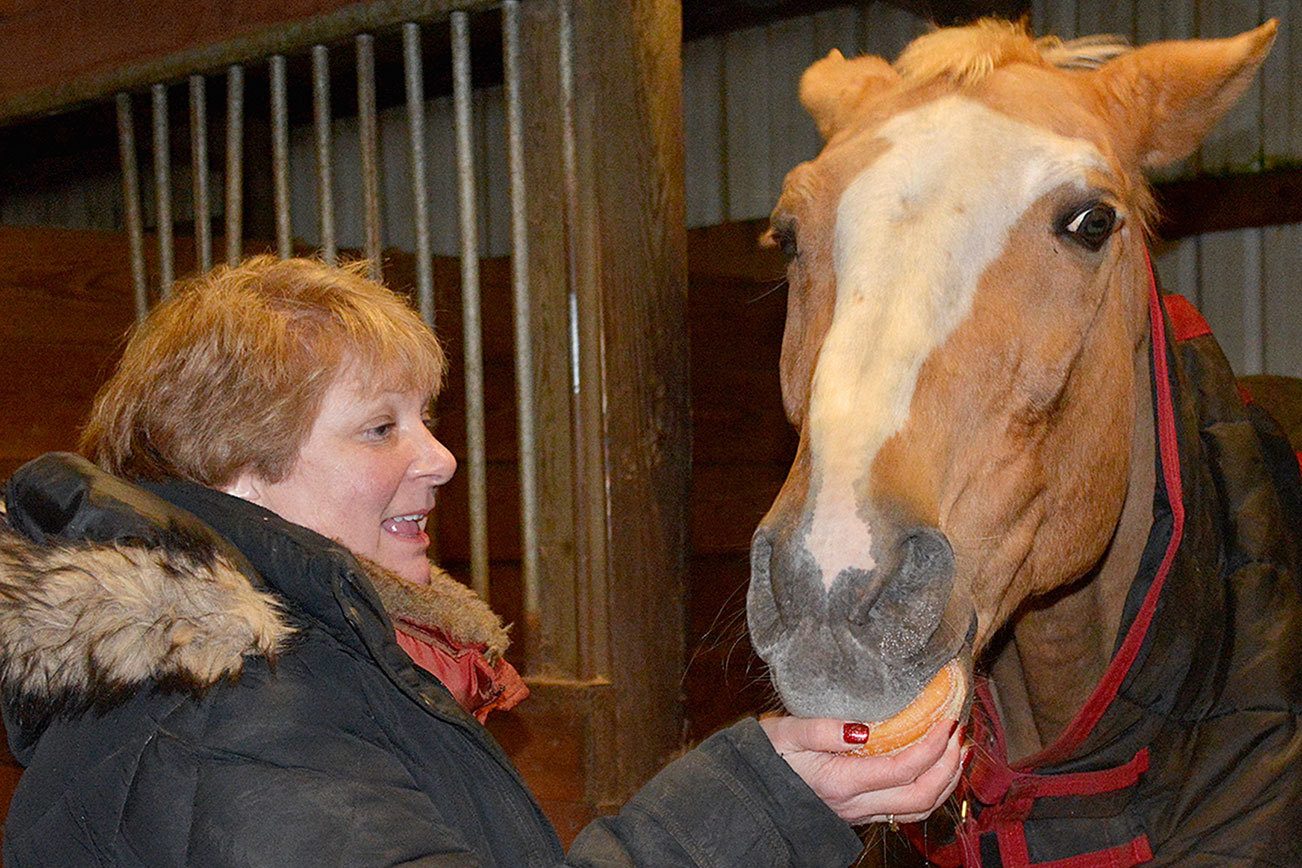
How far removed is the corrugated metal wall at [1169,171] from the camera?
14.6 ft

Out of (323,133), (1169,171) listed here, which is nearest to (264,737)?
(323,133)

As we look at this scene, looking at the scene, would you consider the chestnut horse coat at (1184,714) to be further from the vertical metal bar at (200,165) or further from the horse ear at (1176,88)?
the vertical metal bar at (200,165)

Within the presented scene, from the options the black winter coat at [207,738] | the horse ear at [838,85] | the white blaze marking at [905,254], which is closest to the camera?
the black winter coat at [207,738]

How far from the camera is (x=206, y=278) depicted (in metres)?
1.62

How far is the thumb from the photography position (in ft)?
3.74

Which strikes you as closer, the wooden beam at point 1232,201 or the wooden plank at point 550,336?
the wooden plank at point 550,336

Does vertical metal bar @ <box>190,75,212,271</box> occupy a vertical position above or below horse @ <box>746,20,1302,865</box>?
above

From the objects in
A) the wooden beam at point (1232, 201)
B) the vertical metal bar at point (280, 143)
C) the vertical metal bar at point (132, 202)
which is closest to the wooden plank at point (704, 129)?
the wooden beam at point (1232, 201)

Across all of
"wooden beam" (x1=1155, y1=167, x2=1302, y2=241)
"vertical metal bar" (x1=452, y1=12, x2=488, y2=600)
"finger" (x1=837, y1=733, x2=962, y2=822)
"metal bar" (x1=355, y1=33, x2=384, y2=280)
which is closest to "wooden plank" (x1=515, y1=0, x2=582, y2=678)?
"vertical metal bar" (x1=452, y1=12, x2=488, y2=600)

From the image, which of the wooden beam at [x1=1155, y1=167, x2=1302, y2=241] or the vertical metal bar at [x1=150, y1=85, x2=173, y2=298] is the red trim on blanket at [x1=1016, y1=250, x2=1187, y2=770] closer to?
the vertical metal bar at [x1=150, y1=85, x2=173, y2=298]

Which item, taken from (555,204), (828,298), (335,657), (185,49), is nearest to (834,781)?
(335,657)

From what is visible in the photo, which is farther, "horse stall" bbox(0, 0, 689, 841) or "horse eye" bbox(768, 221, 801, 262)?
"horse stall" bbox(0, 0, 689, 841)

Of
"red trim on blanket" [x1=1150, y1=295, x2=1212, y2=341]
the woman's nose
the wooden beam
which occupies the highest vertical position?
the wooden beam

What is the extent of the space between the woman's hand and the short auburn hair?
66 cm
